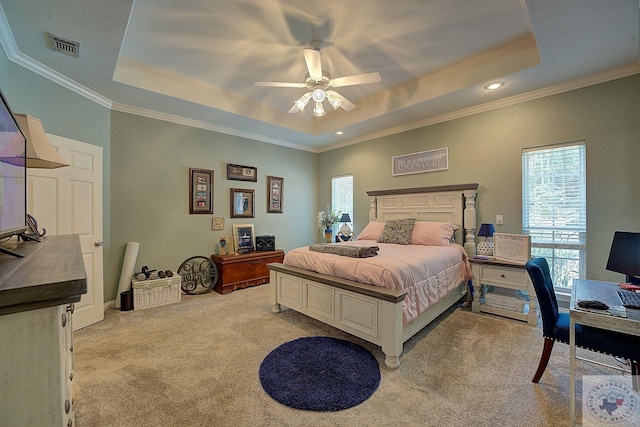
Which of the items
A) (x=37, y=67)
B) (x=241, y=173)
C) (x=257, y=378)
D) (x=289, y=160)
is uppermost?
(x=37, y=67)

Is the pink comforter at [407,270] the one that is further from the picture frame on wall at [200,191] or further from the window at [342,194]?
the window at [342,194]

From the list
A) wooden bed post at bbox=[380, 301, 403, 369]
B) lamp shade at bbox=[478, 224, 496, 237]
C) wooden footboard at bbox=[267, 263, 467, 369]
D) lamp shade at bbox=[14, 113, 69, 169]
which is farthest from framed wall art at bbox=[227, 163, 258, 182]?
lamp shade at bbox=[478, 224, 496, 237]

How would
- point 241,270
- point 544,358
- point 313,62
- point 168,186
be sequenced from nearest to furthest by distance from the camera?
point 544,358, point 313,62, point 168,186, point 241,270

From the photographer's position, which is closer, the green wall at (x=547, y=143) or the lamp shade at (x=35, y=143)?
the lamp shade at (x=35, y=143)

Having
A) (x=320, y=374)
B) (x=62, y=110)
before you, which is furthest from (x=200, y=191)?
(x=320, y=374)

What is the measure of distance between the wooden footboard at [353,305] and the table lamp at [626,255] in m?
1.50

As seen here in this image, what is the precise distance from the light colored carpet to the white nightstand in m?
0.14

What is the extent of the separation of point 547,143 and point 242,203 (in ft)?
15.2

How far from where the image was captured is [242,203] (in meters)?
4.89

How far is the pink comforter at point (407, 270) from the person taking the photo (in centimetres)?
236

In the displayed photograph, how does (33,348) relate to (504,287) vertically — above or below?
above

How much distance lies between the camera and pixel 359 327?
2418 mm

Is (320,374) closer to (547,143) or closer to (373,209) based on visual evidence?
(373,209)

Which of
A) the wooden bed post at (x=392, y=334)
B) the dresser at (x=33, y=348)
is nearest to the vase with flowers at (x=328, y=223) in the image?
the wooden bed post at (x=392, y=334)
